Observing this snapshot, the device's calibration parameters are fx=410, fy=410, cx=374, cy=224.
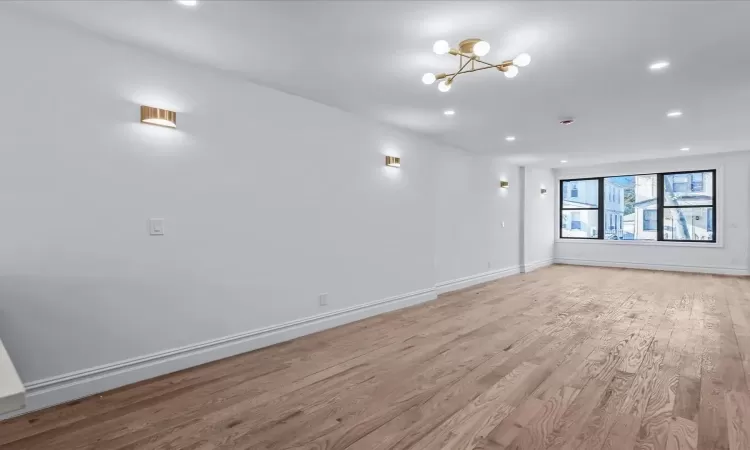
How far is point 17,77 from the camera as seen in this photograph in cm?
243

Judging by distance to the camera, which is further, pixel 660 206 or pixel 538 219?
pixel 538 219

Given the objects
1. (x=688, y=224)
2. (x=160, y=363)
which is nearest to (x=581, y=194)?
(x=688, y=224)

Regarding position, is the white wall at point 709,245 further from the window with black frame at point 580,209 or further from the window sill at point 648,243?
the window with black frame at point 580,209

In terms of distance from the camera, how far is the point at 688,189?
8.66m

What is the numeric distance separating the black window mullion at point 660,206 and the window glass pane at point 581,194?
1.22 metres

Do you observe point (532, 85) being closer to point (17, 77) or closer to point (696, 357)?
point (696, 357)

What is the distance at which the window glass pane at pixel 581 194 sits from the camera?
9.92 meters

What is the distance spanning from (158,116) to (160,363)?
1.79 m

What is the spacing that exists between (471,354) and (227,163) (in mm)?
2606

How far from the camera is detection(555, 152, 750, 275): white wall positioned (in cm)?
796

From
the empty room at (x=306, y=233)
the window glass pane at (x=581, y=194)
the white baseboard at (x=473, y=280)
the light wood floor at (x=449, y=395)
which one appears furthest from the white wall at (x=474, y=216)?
the window glass pane at (x=581, y=194)

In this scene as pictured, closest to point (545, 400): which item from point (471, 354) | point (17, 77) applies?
point (471, 354)

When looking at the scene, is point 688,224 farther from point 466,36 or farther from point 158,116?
point 158,116

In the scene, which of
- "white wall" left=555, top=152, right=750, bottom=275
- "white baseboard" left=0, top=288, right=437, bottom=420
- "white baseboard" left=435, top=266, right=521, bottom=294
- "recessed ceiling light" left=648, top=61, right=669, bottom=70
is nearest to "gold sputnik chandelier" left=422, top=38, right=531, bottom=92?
"recessed ceiling light" left=648, top=61, right=669, bottom=70
